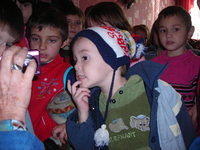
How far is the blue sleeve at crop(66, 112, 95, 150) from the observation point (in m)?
1.37

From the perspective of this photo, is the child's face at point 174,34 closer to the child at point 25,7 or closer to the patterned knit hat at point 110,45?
the patterned knit hat at point 110,45

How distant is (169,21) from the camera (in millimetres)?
2434

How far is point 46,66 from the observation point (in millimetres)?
1998

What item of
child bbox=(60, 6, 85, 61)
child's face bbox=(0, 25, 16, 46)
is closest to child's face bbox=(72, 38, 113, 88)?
child's face bbox=(0, 25, 16, 46)

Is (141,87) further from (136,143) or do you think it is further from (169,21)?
(169,21)

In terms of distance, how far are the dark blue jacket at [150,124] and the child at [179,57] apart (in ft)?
2.18

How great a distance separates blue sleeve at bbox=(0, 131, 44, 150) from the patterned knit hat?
79 cm

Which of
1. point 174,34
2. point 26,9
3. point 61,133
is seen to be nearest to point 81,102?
point 61,133

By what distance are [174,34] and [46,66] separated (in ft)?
4.41

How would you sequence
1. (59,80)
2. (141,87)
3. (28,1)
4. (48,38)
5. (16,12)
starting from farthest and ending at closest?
1. (28,1)
2. (48,38)
3. (59,80)
4. (141,87)
5. (16,12)

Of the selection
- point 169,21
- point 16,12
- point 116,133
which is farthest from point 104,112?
point 169,21

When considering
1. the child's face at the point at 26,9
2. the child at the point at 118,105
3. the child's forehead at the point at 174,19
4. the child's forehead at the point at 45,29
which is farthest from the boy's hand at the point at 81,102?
the child's forehead at the point at 174,19

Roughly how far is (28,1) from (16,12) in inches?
41.4

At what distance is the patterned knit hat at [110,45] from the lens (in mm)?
1453
